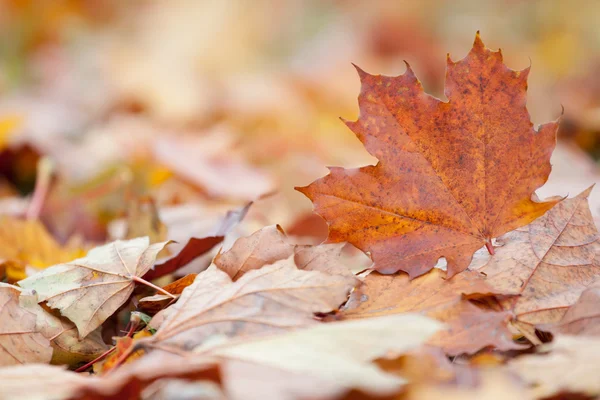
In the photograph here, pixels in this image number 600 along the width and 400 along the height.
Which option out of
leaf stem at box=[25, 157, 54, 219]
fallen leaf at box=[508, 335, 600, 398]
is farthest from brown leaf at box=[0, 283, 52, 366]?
leaf stem at box=[25, 157, 54, 219]

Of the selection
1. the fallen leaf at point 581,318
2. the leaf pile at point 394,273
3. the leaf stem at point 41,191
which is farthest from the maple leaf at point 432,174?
the leaf stem at point 41,191

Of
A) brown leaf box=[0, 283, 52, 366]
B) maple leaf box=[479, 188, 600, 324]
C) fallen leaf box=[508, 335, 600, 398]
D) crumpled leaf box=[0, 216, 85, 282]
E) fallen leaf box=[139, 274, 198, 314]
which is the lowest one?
brown leaf box=[0, 283, 52, 366]

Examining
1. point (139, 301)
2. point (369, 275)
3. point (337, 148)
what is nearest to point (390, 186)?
point (369, 275)

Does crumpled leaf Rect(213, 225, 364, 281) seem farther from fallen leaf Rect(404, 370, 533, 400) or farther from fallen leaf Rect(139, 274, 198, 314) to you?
fallen leaf Rect(404, 370, 533, 400)

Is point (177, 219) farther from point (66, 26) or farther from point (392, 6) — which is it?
point (392, 6)

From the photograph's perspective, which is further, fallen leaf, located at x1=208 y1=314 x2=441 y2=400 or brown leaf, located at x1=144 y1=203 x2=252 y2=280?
brown leaf, located at x1=144 y1=203 x2=252 y2=280

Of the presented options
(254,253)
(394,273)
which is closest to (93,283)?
(254,253)

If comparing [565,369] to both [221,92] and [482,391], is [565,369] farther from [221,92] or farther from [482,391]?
[221,92]
